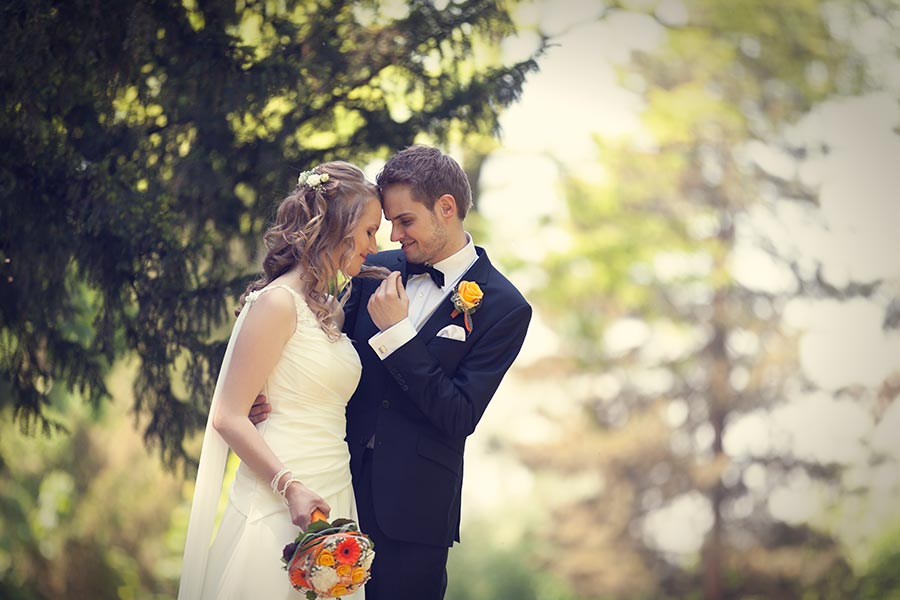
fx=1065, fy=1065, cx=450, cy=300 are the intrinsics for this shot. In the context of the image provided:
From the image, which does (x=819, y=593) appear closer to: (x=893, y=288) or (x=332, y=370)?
(x=893, y=288)

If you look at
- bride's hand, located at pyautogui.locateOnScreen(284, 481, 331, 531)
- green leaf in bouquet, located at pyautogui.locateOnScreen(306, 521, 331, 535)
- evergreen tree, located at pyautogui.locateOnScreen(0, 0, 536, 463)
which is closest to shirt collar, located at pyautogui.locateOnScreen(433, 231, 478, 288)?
bride's hand, located at pyautogui.locateOnScreen(284, 481, 331, 531)

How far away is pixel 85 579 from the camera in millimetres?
9445

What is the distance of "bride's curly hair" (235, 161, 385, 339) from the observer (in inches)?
118

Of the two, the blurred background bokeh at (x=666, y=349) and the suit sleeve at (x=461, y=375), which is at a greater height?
the blurred background bokeh at (x=666, y=349)

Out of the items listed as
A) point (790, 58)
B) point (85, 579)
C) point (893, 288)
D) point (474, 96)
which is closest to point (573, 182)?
point (790, 58)

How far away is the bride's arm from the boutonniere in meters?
0.58

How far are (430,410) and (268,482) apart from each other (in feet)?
1.63

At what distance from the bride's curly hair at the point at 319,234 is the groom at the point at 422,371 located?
0.15m

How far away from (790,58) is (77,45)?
21.5 ft

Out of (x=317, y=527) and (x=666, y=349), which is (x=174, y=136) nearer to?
(x=317, y=527)

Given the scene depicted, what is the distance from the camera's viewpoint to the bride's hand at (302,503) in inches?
108

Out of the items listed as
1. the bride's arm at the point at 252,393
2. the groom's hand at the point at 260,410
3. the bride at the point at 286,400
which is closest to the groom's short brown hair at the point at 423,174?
the bride at the point at 286,400

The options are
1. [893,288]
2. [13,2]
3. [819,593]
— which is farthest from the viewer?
[819,593]

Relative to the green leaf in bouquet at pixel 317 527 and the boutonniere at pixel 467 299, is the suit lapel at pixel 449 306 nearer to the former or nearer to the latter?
the boutonniere at pixel 467 299
